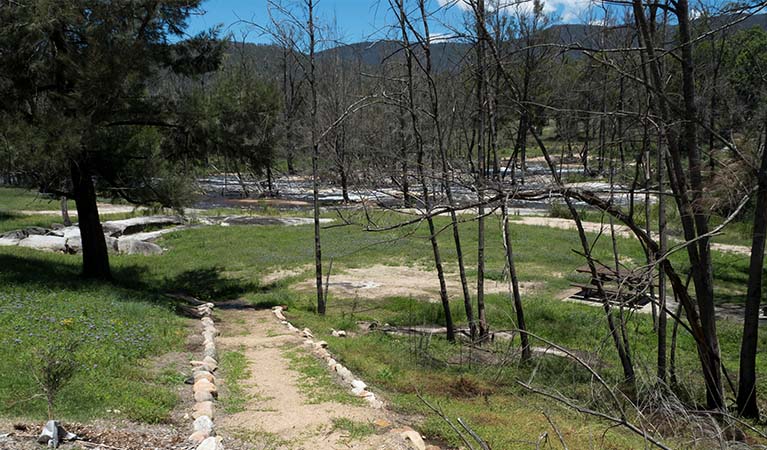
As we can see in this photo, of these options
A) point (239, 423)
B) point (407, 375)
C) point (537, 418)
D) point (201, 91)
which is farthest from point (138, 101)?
point (537, 418)

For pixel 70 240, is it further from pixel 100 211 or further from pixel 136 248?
pixel 100 211

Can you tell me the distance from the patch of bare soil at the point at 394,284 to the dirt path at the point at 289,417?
6154 millimetres

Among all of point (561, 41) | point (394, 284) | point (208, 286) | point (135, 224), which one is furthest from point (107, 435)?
point (135, 224)

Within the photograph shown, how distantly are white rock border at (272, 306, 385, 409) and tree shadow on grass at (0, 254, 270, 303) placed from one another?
3128 mm

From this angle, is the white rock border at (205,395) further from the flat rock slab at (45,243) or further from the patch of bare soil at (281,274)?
the flat rock slab at (45,243)

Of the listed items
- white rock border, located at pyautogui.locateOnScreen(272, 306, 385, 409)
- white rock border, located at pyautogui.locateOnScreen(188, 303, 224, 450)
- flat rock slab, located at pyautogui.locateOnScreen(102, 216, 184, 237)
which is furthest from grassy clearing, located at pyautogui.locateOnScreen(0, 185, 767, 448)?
flat rock slab, located at pyautogui.locateOnScreen(102, 216, 184, 237)

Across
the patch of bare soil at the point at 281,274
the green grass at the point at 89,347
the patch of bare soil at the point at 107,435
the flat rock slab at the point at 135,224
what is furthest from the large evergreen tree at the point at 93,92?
the flat rock slab at the point at 135,224

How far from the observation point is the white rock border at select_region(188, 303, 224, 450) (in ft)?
16.5

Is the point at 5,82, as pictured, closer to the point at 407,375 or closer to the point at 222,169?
the point at 222,169

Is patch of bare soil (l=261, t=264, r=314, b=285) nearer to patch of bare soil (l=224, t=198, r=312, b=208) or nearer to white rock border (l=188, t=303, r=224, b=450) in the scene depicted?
white rock border (l=188, t=303, r=224, b=450)

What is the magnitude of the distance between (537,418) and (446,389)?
5.11 feet

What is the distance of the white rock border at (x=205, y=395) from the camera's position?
16.5 ft

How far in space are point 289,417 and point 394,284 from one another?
995 cm

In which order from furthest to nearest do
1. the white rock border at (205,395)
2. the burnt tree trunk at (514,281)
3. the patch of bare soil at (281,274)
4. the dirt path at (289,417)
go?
the patch of bare soil at (281,274) → the dirt path at (289,417) → the white rock border at (205,395) → the burnt tree trunk at (514,281)
